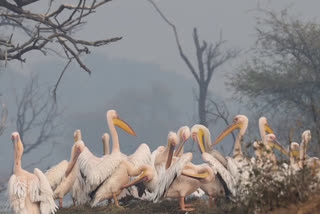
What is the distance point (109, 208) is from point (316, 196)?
663cm

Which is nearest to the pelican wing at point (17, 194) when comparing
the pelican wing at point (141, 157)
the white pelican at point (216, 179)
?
the pelican wing at point (141, 157)

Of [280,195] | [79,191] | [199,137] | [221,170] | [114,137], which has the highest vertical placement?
[114,137]

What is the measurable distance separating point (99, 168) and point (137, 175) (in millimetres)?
747

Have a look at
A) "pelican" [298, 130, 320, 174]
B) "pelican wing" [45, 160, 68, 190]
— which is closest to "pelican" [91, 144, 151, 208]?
"pelican wing" [45, 160, 68, 190]

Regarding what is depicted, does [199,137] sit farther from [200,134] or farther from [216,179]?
[216,179]

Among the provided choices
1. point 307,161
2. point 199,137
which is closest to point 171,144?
point 199,137

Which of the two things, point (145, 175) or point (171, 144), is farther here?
point (171, 144)

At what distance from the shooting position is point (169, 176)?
14250 millimetres

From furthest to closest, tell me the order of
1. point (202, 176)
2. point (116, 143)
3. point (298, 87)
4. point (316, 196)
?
1. point (298, 87)
2. point (116, 143)
3. point (202, 176)
4. point (316, 196)

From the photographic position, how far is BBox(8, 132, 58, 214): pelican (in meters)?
13.6

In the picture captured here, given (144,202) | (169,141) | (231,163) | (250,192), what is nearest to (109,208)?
(144,202)

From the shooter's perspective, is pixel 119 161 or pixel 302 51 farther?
pixel 302 51

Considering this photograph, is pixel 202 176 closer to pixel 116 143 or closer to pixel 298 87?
pixel 116 143

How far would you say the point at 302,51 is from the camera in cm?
4047
